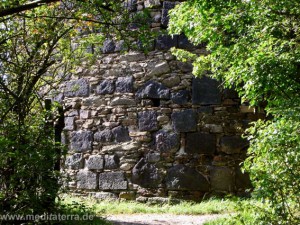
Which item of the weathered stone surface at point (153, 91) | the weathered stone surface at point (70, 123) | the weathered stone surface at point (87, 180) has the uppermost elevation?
the weathered stone surface at point (153, 91)

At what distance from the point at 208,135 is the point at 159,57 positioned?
56.3 inches

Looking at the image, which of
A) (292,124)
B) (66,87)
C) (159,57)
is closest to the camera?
(292,124)

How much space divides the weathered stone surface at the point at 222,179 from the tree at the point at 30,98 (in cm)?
263

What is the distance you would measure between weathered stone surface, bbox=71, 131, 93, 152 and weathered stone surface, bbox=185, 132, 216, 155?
1630 mm

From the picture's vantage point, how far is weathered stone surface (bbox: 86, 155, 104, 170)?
269 inches

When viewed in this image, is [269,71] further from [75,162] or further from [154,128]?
[75,162]

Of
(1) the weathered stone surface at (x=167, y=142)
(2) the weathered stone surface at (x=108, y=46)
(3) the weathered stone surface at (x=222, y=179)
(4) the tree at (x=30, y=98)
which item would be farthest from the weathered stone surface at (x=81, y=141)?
(4) the tree at (x=30, y=98)

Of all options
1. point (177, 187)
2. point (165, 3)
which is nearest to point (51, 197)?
point (177, 187)

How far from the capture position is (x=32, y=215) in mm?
3840

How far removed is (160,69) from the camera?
6672 mm

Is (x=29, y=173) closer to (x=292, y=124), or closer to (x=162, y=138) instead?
(x=292, y=124)

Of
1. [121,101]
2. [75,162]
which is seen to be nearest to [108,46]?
[121,101]

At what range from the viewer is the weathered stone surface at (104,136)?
6.82 metres

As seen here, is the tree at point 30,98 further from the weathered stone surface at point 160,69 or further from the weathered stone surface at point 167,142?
the weathered stone surface at point 167,142
